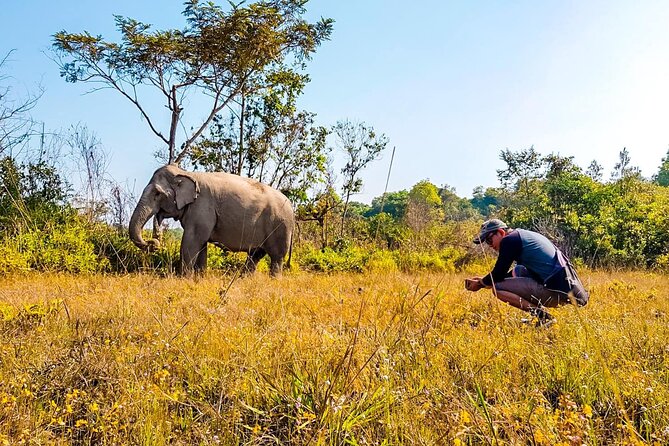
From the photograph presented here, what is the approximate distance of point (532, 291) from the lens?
16.0ft

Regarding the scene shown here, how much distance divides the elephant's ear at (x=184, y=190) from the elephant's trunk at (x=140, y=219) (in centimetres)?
50

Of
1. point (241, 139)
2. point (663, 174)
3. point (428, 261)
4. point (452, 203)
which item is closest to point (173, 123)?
point (241, 139)

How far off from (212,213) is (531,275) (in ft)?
19.6

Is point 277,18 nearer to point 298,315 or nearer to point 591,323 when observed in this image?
point 298,315

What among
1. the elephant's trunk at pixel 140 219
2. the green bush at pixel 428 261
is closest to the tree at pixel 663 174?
the green bush at pixel 428 261

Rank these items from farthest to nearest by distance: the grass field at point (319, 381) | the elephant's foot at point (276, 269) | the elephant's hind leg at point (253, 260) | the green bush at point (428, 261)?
1. the green bush at point (428, 261)
2. the elephant's foot at point (276, 269)
3. the elephant's hind leg at point (253, 260)
4. the grass field at point (319, 381)

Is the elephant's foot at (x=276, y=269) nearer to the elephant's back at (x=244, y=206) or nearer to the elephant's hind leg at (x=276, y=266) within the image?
the elephant's hind leg at (x=276, y=266)

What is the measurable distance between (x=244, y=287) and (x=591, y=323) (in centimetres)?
469

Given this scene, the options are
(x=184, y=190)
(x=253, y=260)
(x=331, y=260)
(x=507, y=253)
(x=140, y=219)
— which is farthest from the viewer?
(x=331, y=260)

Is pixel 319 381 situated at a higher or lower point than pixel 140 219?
lower

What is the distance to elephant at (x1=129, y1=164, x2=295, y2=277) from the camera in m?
8.64

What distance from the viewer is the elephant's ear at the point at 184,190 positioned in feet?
28.4

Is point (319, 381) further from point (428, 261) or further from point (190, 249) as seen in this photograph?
point (428, 261)

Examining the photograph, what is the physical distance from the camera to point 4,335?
11.4ft
